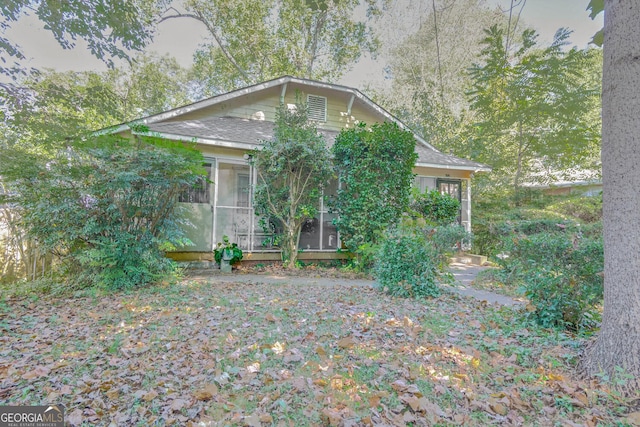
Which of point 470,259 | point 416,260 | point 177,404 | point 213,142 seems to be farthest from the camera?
point 470,259

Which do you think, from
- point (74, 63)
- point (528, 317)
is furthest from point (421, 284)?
point (74, 63)

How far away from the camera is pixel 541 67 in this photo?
464 inches

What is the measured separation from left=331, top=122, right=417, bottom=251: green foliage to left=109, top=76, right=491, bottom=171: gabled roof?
1.34 m

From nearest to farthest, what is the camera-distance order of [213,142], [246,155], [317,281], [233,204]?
[317,281], [213,142], [246,155], [233,204]

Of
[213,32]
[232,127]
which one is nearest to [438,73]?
[213,32]

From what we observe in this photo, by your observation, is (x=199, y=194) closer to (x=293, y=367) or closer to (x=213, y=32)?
(x=293, y=367)

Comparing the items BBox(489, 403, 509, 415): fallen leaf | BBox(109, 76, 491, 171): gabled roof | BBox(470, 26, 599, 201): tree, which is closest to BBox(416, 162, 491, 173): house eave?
BBox(109, 76, 491, 171): gabled roof

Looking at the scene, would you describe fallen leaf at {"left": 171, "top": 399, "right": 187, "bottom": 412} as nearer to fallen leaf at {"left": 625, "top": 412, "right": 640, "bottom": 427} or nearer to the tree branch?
fallen leaf at {"left": 625, "top": 412, "right": 640, "bottom": 427}

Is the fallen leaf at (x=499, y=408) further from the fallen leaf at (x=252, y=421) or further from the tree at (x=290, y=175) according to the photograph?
the tree at (x=290, y=175)

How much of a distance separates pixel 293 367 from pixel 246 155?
6458mm

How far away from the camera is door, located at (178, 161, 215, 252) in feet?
26.3

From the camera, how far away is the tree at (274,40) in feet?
63.5

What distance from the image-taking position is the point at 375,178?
795 cm

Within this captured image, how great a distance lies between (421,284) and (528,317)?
1.65 metres
